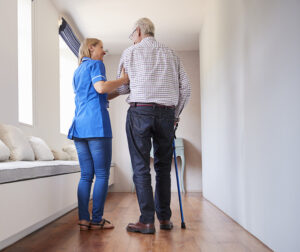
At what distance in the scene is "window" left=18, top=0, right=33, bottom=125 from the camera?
3.68 meters

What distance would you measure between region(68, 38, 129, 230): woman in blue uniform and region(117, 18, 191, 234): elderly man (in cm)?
15

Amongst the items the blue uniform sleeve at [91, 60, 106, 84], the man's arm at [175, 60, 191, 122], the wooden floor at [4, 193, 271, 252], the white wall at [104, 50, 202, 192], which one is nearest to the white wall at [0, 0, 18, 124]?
the blue uniform sleeve at [91, 60, 106, 84]

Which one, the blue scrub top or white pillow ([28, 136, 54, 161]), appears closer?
the blue scrub top

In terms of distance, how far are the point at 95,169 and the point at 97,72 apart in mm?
641

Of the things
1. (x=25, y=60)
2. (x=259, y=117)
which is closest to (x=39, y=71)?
(x=25, y=60)

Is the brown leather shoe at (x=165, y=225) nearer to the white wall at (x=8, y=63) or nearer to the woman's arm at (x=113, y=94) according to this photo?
the woman's arm at (x=113, y=94)

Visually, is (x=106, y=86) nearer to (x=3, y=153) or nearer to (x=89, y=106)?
(x=89, y=106)

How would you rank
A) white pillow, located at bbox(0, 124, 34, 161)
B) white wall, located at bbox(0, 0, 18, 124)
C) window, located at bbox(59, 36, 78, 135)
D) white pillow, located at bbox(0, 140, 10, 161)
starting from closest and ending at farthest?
white pillow, located at bbox(0, 140, 10, 161), white pillow, located at bbox(0, 124, 34, 161), white wall, located at bbox(0, 0, 18, 124), window, located at bbox(59, 36, 78, 135)

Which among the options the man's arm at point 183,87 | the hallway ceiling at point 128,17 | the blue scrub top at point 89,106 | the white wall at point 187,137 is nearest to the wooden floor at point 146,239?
the blue scrub top at point 89,106

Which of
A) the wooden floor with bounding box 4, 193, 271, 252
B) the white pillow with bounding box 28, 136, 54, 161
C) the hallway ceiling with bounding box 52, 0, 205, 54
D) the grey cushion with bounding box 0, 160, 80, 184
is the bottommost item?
the wooden floor with bounding box 4, 193, 271, 252

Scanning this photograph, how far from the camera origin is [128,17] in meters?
4.98

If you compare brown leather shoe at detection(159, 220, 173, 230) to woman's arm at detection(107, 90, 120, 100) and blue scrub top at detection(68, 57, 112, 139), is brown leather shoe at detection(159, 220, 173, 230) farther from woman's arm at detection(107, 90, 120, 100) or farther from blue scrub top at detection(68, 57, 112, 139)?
woman's arm at detection(107, 90, 120, 100)

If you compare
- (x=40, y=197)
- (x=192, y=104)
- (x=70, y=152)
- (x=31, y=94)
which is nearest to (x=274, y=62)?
(x=40, y=197)

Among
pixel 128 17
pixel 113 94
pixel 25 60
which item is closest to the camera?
pixel 113 94
